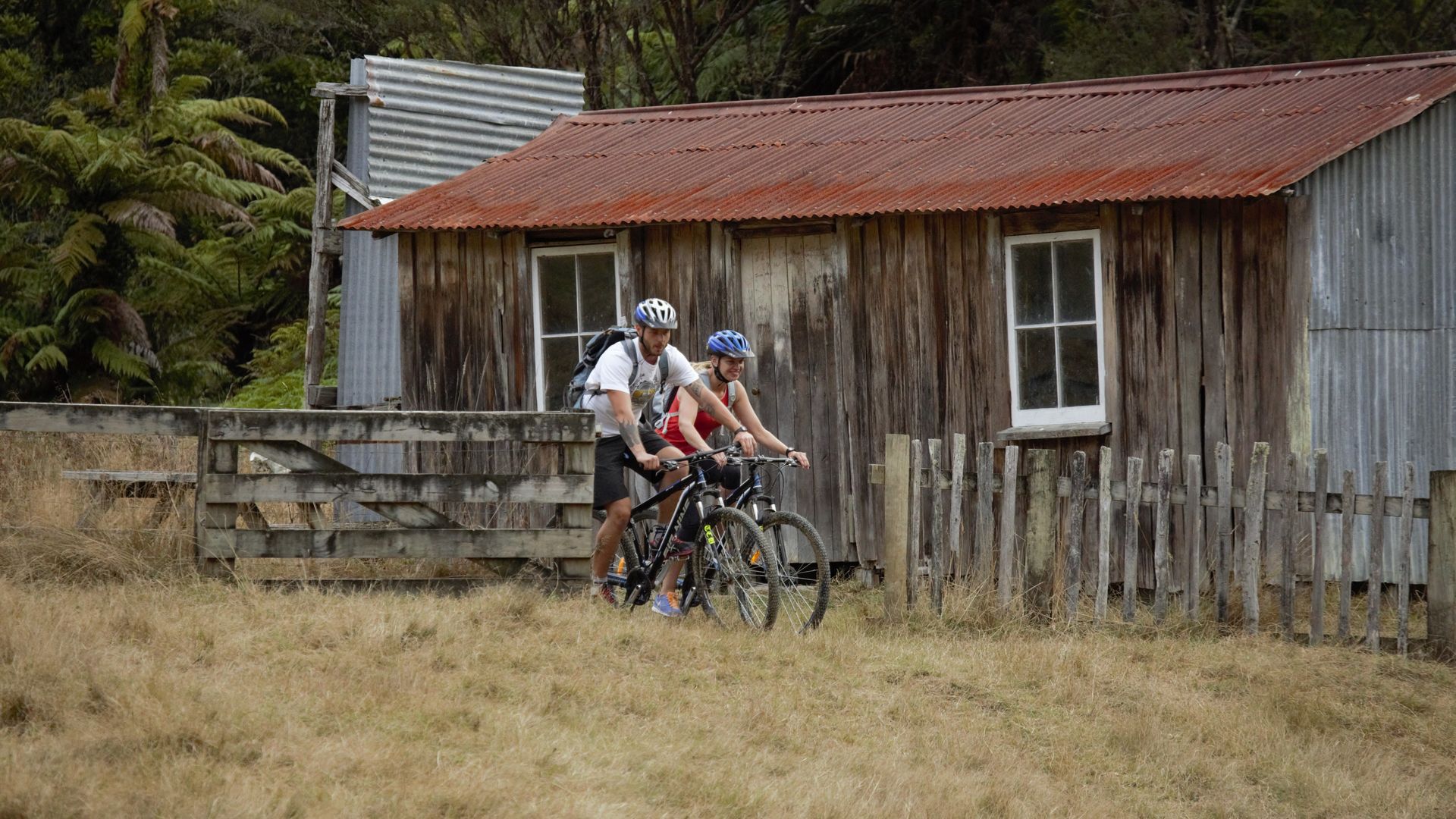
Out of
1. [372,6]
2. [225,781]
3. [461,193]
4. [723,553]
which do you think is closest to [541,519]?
[461,193]

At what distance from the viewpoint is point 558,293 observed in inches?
480

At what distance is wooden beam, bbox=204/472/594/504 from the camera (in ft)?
27.3

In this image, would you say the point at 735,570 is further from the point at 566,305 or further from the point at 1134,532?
the point at 566,305

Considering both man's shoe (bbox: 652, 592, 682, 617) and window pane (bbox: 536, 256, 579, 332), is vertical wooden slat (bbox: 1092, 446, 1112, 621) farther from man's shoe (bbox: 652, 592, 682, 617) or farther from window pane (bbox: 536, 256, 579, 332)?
window pane (bbox: 536, 256, 579, 332)

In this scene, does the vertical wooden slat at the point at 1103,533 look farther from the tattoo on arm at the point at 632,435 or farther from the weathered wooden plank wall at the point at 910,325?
the tattoo on arm at the point at 632,435

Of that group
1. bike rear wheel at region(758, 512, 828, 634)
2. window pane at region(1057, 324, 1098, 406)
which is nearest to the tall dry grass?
bike rear wheel at region(758, 512, 828, 634)

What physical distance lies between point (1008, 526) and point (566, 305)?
4.65m

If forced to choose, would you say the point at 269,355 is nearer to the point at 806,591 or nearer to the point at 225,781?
the point at 806,591

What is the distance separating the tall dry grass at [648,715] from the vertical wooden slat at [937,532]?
29cm

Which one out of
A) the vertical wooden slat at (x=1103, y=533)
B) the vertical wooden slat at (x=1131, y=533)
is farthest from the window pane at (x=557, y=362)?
the vertical wooden slat at (x=1131, y=533)

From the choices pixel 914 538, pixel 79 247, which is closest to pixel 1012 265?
pixel 914 538

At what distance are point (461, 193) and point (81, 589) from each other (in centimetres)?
556

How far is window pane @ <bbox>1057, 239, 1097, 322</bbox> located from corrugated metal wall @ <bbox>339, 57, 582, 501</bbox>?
6.73m

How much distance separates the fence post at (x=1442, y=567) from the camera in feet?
27.0
